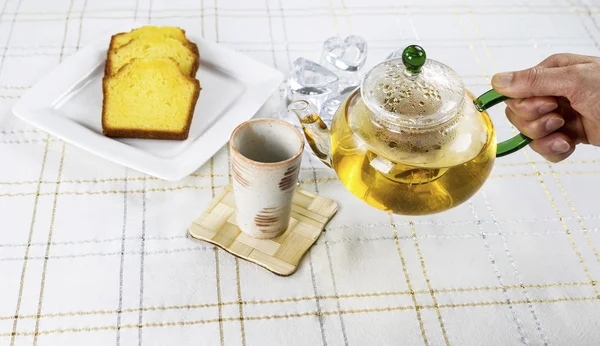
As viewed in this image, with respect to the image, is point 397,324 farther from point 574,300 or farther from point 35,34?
point 35,34

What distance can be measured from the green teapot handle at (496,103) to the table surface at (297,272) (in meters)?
0.16

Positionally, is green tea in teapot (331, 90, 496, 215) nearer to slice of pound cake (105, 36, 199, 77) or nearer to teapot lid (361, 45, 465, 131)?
teapot lid (361, 45, 465, 131)

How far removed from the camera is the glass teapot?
0.71m

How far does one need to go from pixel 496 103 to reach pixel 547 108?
0.09 m

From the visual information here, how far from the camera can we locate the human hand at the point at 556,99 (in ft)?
2.46

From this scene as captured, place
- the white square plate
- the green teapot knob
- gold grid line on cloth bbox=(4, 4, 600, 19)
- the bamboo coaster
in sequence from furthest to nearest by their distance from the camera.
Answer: gold grid line on cloth bbox=(4, 4, 600, 19)
the white square plate
the bamboo coaster
the green teapot knob

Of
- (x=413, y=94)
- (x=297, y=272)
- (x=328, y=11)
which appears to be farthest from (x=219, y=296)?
(x=328, y=11)

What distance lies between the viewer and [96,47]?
1.12 m

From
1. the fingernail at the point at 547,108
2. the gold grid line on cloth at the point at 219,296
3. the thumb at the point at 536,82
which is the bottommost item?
the gold grid line on cloth at the point at 219,296

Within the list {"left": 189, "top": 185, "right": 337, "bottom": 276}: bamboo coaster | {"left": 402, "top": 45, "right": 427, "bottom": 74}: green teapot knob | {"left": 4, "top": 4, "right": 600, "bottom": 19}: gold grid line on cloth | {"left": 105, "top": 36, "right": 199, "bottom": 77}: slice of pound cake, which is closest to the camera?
{"left": 402, "top": 45, "right": 427, "bottom": 74}: green teapot knob

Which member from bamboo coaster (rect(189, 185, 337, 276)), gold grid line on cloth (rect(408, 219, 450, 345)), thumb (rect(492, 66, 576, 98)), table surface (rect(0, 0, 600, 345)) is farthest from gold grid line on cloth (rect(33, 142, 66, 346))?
thumb (rect(492, 66, 576, 98))

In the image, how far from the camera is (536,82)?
2.46ft

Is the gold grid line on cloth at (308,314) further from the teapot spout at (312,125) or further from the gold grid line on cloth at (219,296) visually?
the teapot spout at (312,125)

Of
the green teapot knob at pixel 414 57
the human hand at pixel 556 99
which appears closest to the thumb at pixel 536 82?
the human hand at pixel 556 99
